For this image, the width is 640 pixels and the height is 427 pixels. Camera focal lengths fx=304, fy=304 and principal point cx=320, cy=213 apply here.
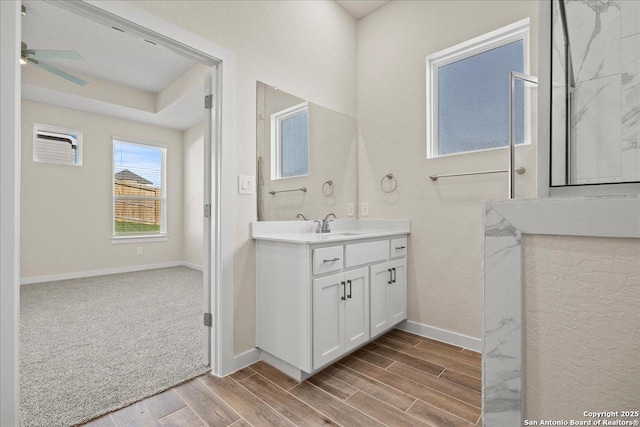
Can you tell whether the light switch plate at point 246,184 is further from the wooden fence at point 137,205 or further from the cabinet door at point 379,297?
the wooden fence at point 137,205

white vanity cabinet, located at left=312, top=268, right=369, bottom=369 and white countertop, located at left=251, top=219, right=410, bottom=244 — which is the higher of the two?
white countertop, located at left=251, top=219, right=410, bottom=244

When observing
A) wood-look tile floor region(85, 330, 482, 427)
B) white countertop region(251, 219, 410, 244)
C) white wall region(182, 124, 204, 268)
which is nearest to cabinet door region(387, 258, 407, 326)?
white countertop region(251, 219, 410, 244)

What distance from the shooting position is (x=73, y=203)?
179 inches

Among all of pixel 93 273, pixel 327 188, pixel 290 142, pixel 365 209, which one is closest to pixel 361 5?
pixel 290 142

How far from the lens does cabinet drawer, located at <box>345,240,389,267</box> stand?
198cm

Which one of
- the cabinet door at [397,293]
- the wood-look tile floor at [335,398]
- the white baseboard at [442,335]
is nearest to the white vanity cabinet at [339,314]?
the wood-look tile floor at [335,398]

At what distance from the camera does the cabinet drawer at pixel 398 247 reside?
7.87 ft

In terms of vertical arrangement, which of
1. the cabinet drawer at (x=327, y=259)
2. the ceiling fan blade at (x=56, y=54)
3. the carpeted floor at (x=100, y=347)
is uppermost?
the ceiling fan blade at (x=56, y=54)

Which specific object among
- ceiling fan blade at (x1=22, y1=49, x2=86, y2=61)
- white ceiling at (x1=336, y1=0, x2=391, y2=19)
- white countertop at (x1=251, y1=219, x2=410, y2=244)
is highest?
white ceiling at (x1=336, y1=0, x2=391, y2=19)

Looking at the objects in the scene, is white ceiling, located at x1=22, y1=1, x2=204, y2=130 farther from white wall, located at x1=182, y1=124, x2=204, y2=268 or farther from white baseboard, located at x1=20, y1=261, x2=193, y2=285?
white baseboard, located at x1=20, y1=261, x2=193, y2=285

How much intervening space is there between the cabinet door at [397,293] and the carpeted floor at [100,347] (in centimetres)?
136

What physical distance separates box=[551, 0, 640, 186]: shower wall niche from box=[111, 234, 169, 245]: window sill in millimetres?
5714

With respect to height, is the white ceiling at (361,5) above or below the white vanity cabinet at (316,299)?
above

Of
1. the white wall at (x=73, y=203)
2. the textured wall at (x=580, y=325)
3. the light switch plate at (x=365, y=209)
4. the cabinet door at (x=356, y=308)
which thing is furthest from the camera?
the white wall at (x=73, y=203)
